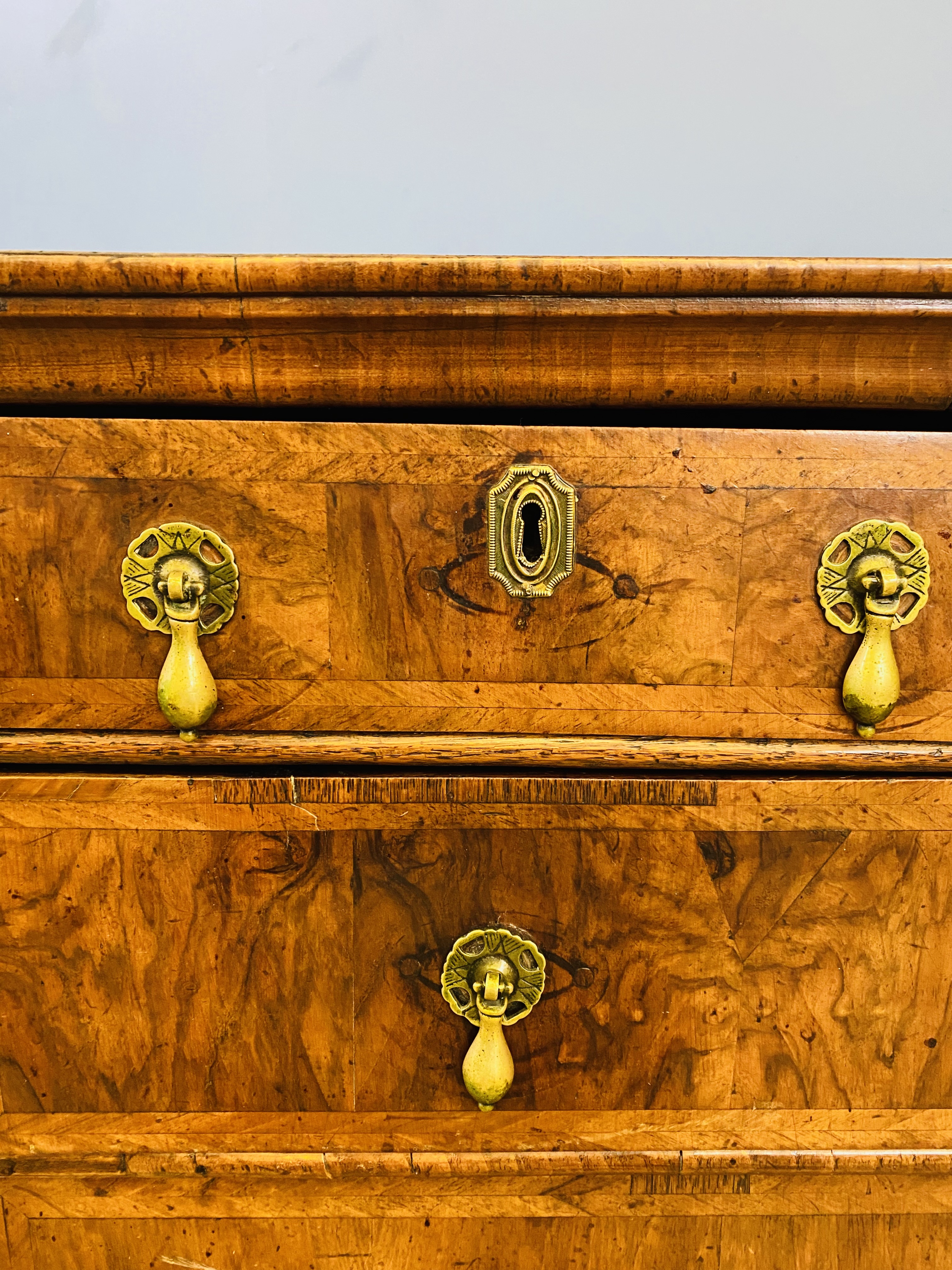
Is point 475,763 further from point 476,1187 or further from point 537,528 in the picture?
point 476,1187

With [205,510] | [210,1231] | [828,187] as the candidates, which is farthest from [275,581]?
[828,187]

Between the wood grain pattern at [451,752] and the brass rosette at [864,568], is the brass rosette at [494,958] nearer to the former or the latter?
the wood grain pattern at [451,752]

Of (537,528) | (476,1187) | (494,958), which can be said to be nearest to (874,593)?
(537,528)

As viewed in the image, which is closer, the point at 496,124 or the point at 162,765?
the point at 162,765

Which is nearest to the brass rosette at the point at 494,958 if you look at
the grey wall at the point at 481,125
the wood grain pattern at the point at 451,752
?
the wood grain pattern at the point at 451,752

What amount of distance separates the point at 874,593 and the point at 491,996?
32 centimetres

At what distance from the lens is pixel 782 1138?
20.5 inches

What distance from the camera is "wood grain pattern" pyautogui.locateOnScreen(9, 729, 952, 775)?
0.48 m

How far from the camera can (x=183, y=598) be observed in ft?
1.48

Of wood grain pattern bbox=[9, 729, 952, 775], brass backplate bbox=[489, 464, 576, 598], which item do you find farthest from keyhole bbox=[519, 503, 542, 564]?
wood grain pattern bbox=[9, 729, 952, 775]

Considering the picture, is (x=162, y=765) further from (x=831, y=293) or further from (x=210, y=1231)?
(x=831, y=293)

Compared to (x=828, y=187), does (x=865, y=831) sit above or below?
below

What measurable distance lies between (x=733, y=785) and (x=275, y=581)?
30 cm

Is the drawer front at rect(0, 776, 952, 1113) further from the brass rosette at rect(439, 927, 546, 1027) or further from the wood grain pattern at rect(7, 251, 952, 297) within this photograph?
the wood grain pattern at rect(7, 251, 952, 297)
